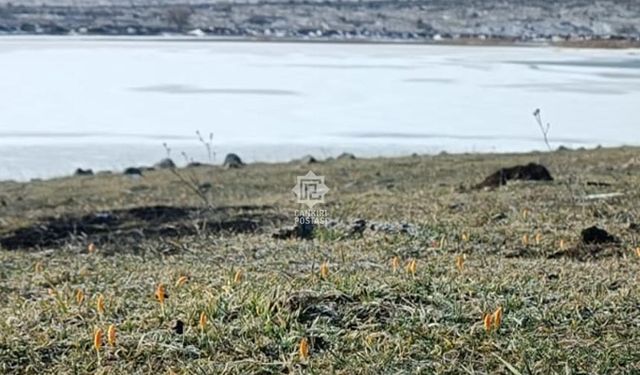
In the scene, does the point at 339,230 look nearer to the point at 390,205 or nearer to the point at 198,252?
the point at 198,252

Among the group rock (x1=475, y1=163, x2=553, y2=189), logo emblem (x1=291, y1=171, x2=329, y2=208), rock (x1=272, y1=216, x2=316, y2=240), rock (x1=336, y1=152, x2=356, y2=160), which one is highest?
rock (x1=272, y1=216, x2=316, y2=240)

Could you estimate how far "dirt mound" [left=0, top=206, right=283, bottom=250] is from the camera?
361 inches

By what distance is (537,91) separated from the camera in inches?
1225

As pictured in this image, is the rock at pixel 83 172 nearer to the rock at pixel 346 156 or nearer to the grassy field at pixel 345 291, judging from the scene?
the rock at pixel 346 156

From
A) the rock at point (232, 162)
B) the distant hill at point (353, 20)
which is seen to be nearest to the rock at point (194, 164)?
the rock at point (232, 162)

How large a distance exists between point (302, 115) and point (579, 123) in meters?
6.30

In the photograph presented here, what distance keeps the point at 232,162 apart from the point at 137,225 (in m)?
8.74

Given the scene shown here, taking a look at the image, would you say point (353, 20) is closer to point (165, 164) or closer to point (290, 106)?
point (290, 106)

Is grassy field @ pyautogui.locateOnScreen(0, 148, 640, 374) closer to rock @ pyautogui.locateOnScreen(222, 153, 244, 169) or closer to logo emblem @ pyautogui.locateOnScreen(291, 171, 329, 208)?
logo emblem @ pyautogui.locateOnScreen(291, 171, 329, 208)

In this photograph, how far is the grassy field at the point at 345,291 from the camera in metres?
3.84

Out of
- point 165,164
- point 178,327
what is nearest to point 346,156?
point 165,164

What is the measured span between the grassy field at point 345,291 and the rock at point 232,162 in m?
8.31

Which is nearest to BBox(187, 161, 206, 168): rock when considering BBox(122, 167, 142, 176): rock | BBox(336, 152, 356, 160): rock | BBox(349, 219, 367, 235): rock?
BBox(122, 167, 142, 176): rock

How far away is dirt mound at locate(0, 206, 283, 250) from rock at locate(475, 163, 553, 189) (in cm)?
249
